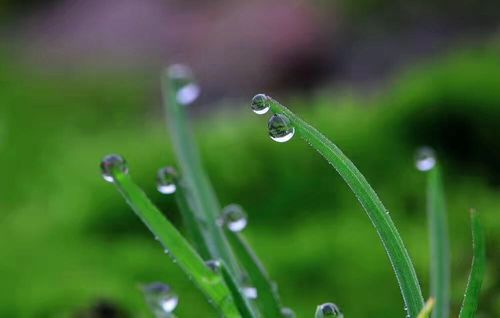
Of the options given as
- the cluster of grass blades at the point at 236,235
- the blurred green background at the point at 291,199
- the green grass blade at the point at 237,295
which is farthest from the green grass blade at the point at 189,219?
the blurred green background at the point at 291,199

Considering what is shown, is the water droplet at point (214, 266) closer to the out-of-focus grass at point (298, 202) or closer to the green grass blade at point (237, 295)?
the green grass blade at point (237, 295)

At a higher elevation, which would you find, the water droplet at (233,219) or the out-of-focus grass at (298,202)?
the out-of-focus grass at (298,202)

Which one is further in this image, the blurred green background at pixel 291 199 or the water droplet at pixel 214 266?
the blurred green background at pixel 291 199

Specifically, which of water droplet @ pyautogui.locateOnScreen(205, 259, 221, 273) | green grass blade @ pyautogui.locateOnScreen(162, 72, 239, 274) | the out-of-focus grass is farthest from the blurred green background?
water droplet @ pyautogui.locateOnScreen(205, 259, 221, 273)

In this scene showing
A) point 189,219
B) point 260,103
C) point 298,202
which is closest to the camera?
point 260,103

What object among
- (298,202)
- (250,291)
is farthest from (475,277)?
(298,202)

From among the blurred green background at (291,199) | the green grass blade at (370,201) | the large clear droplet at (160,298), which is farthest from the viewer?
the blurred green background at (291,199)

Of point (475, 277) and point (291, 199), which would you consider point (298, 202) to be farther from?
point (475, 277)
